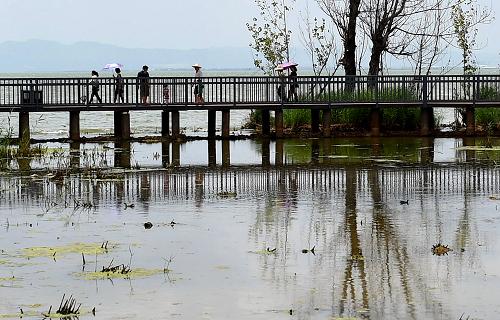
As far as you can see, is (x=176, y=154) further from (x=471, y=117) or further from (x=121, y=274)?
(x=121, y=274)

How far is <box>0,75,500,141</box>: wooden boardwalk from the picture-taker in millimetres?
36500

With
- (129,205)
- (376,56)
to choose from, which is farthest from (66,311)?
(376,56)

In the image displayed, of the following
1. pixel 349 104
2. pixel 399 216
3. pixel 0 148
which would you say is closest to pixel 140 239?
pixel 399 216

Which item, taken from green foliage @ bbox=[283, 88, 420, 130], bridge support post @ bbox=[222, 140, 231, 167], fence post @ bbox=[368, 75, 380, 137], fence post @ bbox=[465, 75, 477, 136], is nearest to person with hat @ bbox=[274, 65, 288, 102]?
green foliage @ bbox=[283, 88, 420, 130]

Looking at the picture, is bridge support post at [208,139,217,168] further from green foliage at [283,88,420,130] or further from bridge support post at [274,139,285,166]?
green foliage at [283,88,420,130]

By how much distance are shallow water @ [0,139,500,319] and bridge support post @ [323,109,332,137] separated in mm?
8390

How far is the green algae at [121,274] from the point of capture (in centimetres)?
1344

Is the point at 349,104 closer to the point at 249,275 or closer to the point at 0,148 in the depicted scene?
the point at 0,148

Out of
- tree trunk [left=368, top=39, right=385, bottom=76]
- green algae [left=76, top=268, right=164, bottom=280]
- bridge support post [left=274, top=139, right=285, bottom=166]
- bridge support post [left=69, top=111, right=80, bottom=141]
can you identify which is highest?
tree trunk [left=368, top=39, right=385, bottom=76]

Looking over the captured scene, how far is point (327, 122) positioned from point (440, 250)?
22049 mm

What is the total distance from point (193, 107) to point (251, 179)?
12.4 metres

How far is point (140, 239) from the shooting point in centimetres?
1614

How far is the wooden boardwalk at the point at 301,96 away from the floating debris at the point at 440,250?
21.4 metres

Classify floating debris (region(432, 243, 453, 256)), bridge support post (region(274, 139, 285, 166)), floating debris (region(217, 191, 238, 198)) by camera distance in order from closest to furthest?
1. floating debris (region(432, 243, 453, 256))
2. floating debris (region(217, 191, 238, 198))
3. bridge support post (region(274, 139, 285, 166))
